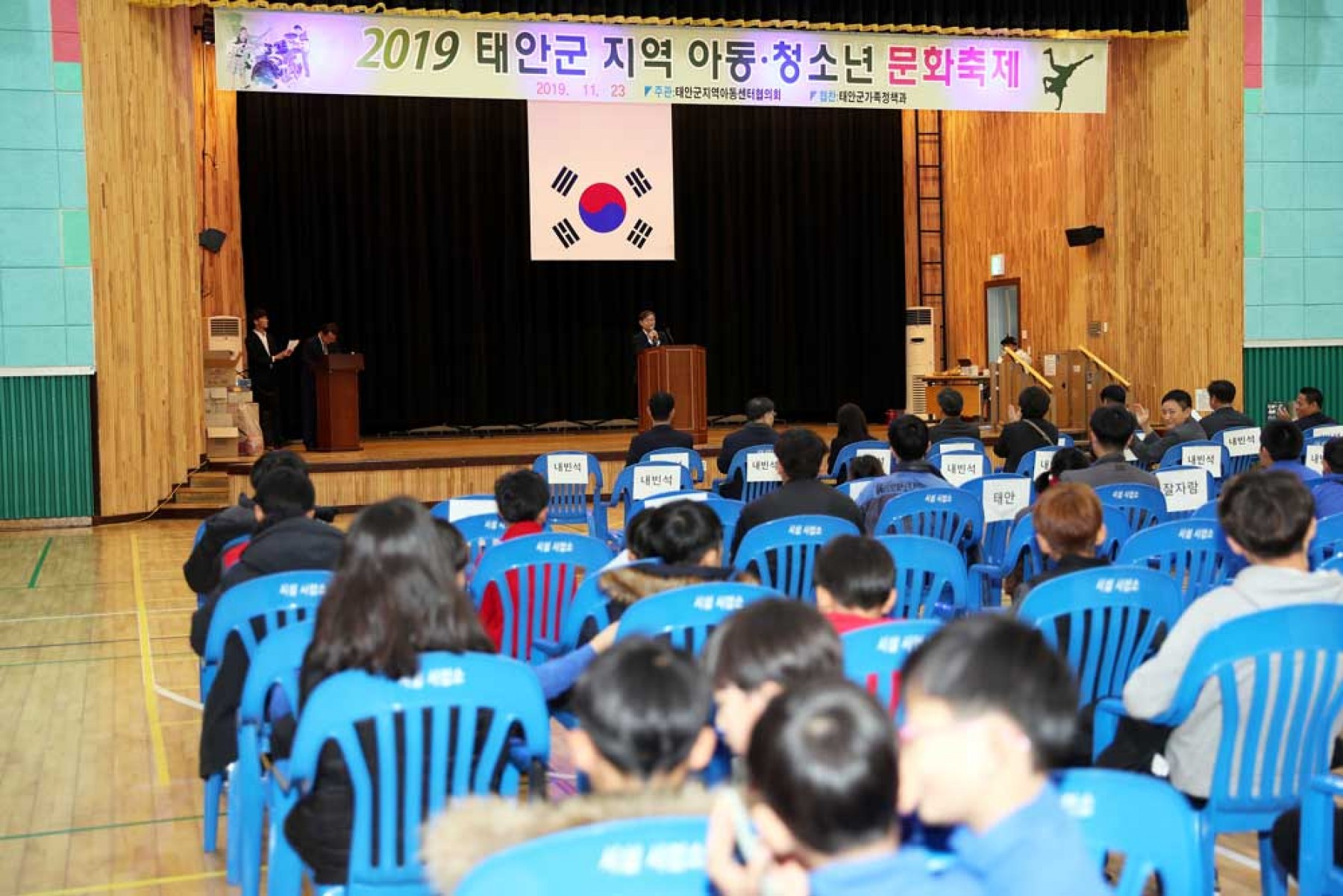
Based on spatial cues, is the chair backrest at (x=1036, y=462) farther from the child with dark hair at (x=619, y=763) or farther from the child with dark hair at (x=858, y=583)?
the child with dark hair at (x=619, y=763)

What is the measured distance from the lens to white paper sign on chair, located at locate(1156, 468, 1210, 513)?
611cm

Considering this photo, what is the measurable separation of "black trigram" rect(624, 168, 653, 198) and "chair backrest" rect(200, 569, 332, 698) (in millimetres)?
11617

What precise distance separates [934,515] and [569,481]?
2.37m

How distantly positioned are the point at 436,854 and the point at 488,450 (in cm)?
1230

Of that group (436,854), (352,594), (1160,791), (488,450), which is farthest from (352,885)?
(488,450)

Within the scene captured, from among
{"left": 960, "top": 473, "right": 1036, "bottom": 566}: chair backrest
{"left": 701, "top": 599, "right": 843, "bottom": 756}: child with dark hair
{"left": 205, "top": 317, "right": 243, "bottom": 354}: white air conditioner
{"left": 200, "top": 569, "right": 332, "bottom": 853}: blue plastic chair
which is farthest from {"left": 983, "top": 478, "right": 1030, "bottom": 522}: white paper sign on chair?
{"left": 205, "top": 317, "right": 243, "bottom": 354}: white air conditioner

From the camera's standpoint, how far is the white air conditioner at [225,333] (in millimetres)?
14961

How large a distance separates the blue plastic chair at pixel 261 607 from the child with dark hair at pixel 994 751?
236cm

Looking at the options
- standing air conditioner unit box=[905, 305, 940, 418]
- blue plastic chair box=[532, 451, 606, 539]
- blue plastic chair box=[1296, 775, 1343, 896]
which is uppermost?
standing air conditioner unit box=[905, 305, 940, 418]

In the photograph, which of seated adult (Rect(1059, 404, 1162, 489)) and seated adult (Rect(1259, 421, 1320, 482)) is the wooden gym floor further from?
seated adult (Rect(1259, 421, 1320, 482))

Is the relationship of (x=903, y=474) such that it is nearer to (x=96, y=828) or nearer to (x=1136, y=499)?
(x=1136, y=499)

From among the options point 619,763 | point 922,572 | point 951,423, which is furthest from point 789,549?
point 951,423

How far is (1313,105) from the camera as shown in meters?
14.6

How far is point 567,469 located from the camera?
7.70 metres
